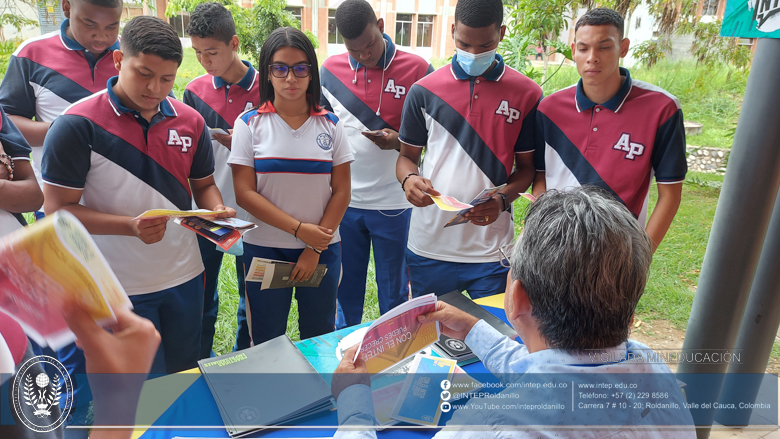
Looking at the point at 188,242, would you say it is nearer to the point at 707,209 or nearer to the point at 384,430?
the point at 384,430

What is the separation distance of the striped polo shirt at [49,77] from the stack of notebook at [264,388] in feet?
5.67

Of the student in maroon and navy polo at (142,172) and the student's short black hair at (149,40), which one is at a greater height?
the student's short black hair at (149,40)

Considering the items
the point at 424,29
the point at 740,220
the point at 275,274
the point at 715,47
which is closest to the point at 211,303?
the point at 275,274

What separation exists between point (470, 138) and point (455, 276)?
708 millimetres

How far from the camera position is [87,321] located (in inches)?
32.9

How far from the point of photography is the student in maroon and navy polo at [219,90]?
2635 millimetres

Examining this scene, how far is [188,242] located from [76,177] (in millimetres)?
521

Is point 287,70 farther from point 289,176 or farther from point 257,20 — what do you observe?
point 257,20

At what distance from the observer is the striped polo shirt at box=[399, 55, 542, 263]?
2.46m

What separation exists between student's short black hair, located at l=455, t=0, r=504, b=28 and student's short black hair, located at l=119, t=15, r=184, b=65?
129cm

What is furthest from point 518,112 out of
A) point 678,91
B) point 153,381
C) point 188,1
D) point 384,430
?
point 678,91

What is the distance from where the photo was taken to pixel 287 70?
2326 millimetres

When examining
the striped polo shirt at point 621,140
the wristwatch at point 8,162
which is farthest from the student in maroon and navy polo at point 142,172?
the striped polo shirt at point 621,140

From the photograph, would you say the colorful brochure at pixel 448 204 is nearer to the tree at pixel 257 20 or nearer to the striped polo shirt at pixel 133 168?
the striped polo shirt at pixel 133 168
